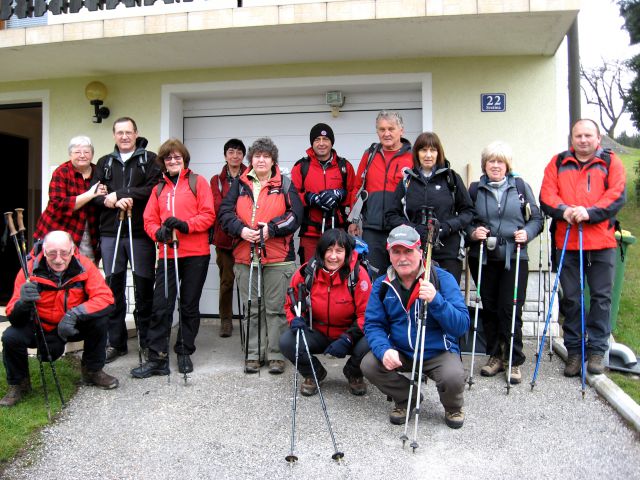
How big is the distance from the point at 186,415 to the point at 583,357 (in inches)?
112

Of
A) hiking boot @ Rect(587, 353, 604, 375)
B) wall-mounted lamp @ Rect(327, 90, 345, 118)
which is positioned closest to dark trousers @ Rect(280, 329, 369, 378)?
hiking boot @ Rect(587, 353, 604, 375)

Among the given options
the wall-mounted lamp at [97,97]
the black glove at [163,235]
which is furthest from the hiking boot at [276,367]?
the wall-mounted lamp at [97,97]

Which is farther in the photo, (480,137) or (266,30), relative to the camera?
(480,137)

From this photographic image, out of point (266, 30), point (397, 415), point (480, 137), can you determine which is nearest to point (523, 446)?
point (397, 415)

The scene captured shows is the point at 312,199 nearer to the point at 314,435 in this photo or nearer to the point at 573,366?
the point at 314,435

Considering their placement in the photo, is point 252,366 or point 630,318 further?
point 630,318

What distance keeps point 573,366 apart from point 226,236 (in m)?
3.30

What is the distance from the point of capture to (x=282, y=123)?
6.54m

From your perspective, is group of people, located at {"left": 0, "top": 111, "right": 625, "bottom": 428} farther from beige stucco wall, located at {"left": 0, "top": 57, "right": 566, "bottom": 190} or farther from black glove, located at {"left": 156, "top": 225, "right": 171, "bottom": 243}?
beige stucco wall, located at {"left": 0, "top": 57, "right": 566, "bottom": 190}

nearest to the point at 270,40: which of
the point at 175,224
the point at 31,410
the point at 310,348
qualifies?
the point at 175,224

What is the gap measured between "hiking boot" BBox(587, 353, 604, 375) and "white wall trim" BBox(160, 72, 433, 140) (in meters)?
2.71

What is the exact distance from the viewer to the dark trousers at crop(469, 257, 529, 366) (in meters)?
4.46

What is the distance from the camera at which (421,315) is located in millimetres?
3461

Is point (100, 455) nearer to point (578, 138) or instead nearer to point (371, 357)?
point (371, 357)
